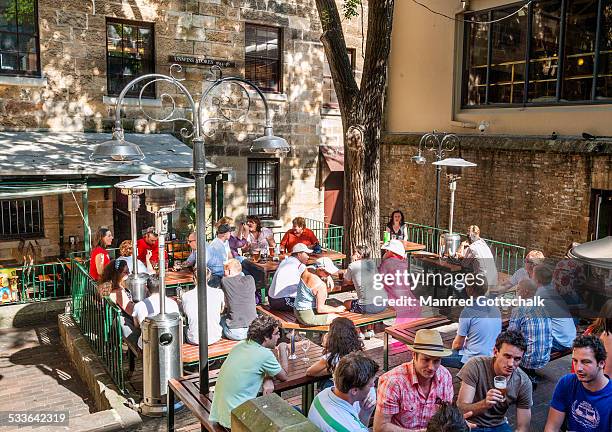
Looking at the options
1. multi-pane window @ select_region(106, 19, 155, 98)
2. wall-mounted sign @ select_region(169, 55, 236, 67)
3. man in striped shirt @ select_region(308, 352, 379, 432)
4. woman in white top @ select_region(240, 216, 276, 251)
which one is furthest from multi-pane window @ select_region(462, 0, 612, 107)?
man in striped shirt @ select_region(308, 352, 379, 432)

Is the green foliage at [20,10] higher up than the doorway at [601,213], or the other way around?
the green foliage at [20,10]

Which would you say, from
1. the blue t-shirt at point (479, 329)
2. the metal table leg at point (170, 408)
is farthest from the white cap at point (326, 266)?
the metal table leg at point (170, 408)

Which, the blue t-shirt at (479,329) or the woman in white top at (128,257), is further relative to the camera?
the woman in white top at (128,257)

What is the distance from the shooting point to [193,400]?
199 inches

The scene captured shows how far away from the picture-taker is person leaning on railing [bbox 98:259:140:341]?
723cm

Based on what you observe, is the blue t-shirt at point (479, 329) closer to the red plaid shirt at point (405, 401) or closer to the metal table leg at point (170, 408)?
the red plaid shirt at point (405, 401)

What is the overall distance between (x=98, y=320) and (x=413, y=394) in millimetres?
4880

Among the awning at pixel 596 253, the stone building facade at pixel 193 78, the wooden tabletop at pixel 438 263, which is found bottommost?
the wooden tabletop at pixel 438 263

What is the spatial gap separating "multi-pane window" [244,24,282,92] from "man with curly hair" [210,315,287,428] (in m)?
10.4

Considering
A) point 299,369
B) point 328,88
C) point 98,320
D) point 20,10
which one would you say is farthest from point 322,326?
point 328,88

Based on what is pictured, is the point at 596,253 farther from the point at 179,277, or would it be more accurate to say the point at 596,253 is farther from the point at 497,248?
the point at 497,248

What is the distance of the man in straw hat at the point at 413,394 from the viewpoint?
4301 millimetres

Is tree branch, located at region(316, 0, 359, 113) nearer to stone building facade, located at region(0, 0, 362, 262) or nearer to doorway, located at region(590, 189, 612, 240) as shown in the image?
stone building facade, located at region(0, 0, 362, 262)

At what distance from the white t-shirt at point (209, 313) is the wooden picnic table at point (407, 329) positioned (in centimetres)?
202
